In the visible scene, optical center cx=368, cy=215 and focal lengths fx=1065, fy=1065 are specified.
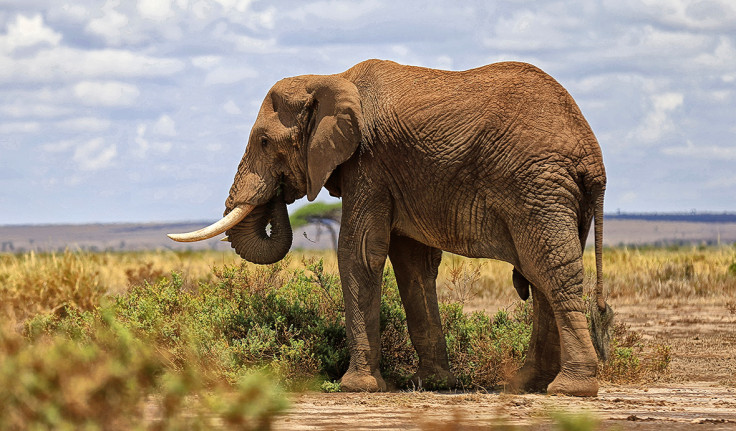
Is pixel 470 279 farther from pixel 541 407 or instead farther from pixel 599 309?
pixel 541 407

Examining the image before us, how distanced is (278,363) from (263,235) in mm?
1423

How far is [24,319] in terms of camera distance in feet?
47.3

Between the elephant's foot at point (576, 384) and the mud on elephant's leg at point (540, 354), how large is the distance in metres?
0.73

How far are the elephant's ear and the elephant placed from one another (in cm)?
1

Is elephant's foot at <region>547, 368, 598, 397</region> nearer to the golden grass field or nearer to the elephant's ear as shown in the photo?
the elephant's ear

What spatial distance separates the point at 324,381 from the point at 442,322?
1.77 metres

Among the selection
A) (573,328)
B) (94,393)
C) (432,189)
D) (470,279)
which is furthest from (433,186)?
(470,279)

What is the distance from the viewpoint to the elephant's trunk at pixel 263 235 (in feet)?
34.9

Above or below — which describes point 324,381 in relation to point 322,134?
below

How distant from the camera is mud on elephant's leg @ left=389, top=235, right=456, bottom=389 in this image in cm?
1030

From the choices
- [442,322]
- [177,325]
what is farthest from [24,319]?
[442,322]

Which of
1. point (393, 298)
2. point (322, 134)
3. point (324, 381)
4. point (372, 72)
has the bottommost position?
point (324, 381)

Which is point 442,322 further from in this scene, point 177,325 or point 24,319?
point 24,319

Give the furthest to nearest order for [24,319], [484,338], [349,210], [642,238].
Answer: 1. [642,238]
2. [24,319]
3. [484,338]
4. [349,210]
